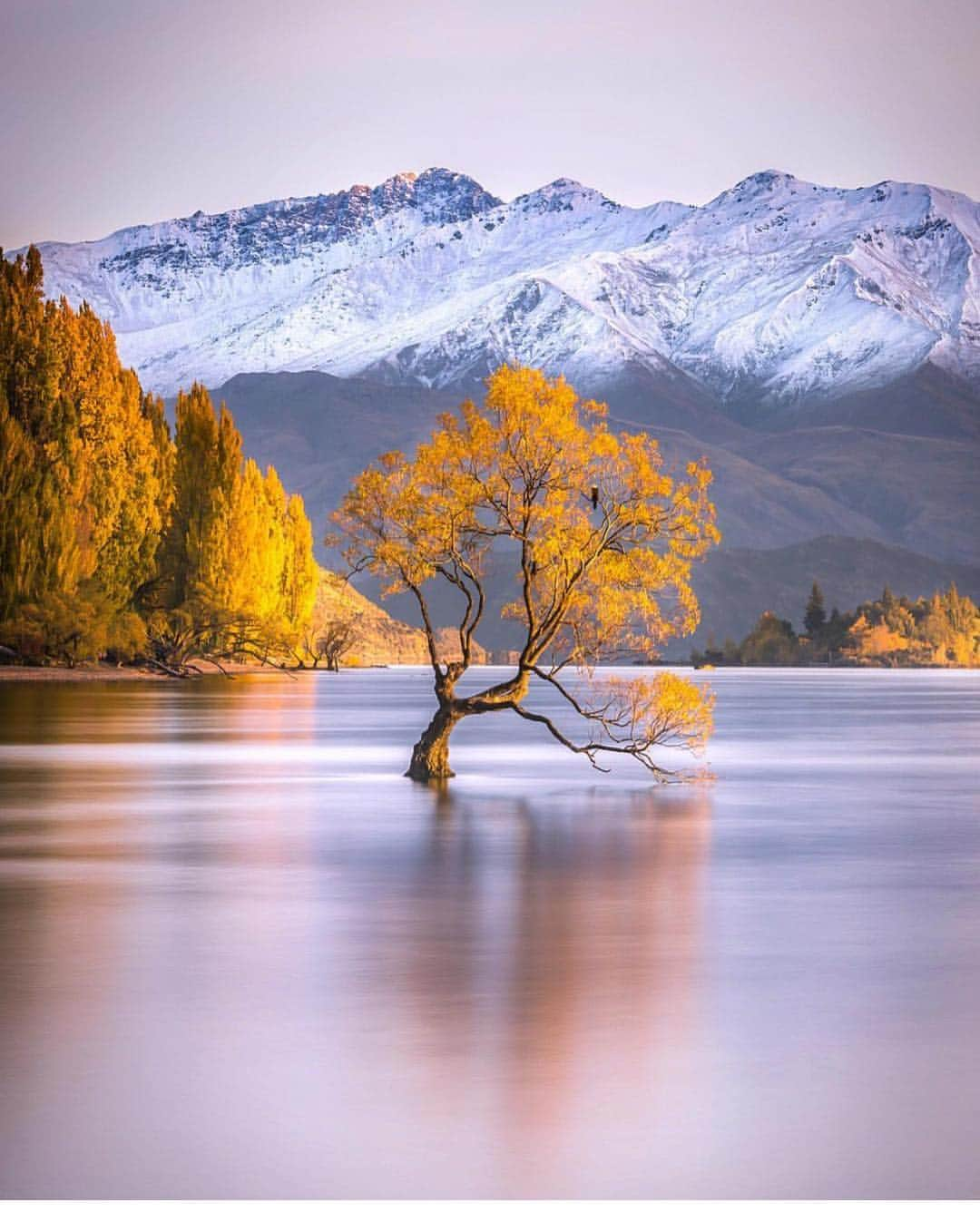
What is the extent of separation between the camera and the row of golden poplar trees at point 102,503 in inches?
2363

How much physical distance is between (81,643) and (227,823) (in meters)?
42.5

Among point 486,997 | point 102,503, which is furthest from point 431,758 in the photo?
point 102,503

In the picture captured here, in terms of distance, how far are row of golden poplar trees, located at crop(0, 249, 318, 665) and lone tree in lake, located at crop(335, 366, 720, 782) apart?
33881 mm

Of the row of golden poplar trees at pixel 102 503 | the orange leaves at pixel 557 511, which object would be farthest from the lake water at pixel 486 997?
the row of golden poplar trees at pixel 102 503

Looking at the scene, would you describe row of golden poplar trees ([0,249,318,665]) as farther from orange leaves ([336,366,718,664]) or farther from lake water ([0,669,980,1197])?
lake water ([0,669,980,1197])

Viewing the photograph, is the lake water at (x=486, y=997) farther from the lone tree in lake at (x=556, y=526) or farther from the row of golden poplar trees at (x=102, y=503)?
the row of golden poplar trees at (x=102, y=503)

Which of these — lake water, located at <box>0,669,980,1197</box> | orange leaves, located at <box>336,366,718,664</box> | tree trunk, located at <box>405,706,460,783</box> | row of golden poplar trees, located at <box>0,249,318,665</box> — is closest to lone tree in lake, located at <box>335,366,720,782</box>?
orange leaves, located at <box>336,366,718,664</box>

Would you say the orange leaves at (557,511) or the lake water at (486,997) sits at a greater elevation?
the orange leaves at (557,511)

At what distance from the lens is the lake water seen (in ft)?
25.1

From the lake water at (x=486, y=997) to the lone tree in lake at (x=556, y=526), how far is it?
236 cm

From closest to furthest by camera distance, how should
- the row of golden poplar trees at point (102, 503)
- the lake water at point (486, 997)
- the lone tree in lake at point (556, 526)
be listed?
1. the lake water at point (486, 997)
2. the lone tree in lake at point (556, 526)
3. the row of golden poplar trees at point (102, 503)

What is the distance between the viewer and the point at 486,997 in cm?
1083

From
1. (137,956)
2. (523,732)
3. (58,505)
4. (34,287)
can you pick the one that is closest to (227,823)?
(137,956)

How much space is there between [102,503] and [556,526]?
39.3m
